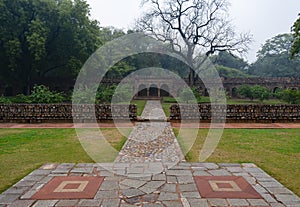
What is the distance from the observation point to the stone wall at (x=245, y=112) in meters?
9.59

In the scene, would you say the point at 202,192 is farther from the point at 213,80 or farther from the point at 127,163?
the point at 213,80

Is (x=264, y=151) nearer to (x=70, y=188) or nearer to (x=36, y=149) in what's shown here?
(x=70, y=188)

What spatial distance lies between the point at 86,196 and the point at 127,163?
1.39m

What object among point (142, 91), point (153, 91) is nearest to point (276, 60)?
point (153, 91)

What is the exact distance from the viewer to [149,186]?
339 cm

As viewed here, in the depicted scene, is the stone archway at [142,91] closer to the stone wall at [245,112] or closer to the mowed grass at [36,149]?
the stone wall at [245,112]

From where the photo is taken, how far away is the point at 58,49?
18375 mm

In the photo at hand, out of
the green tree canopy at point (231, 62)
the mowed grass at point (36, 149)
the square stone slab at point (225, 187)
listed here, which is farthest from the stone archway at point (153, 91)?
the square stone slab at point (225, 187)

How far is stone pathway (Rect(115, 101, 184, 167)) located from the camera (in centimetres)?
464

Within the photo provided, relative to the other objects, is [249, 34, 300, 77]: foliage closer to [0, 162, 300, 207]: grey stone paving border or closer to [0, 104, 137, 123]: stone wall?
[0, 104, 137, 123]: stone wall

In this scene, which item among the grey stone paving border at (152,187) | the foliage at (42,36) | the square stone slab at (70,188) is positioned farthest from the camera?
the foliage at (42,36)

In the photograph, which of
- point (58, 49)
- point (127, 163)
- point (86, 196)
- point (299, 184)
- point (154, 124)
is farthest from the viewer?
point (58, 49)

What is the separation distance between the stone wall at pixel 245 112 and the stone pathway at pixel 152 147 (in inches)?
67.3

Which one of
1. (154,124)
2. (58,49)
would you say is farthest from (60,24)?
(154,124)
